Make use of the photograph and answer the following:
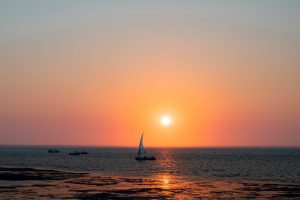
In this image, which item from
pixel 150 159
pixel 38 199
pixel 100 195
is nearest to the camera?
pixel 38 199

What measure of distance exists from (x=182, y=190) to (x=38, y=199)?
20.5 meters

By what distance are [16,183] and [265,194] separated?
35828mm

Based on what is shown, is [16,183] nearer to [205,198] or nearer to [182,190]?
[182,190]

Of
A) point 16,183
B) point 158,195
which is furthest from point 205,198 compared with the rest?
point 16,183

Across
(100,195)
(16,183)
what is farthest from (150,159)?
(100,195)

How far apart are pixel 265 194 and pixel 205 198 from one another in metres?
9.28

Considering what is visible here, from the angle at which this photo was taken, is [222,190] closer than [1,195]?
No

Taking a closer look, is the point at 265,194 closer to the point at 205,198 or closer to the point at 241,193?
the point at 241,193

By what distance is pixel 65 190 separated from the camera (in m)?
63.4

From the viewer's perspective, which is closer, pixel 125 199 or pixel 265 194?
pixel 125 199

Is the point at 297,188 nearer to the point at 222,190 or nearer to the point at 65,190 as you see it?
the point at 222,190

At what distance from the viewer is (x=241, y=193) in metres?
61.7

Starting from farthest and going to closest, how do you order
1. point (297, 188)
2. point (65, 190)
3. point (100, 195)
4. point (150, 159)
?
1. point (150, 159)
2. point (297, 188)
3. point (65, 190)
4. point (100, 195)

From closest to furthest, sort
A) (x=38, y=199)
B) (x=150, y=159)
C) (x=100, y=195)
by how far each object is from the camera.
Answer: (x=38, y=199) → (x=100, y=195) → (x=150, y=159)
